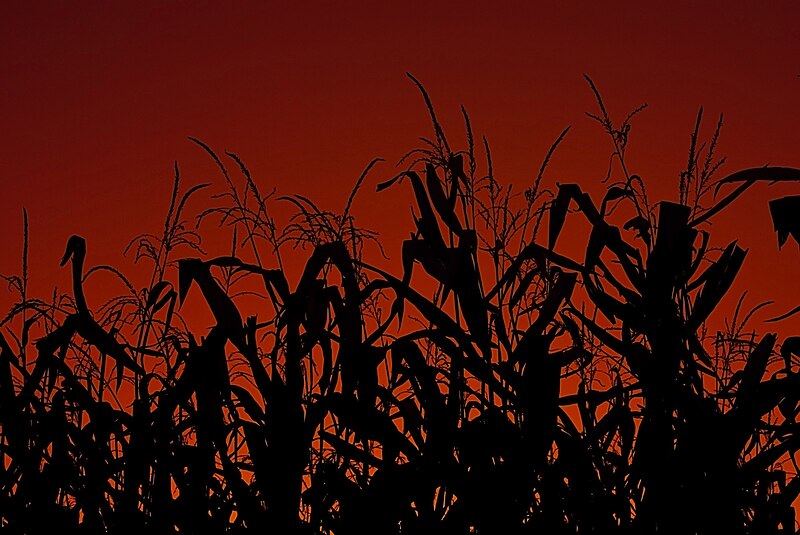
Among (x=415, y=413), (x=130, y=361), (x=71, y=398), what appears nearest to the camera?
(x=415, y=413)

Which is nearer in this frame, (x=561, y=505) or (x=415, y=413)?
(x=561, y=505)

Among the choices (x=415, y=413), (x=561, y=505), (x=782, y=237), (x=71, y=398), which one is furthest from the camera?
(x=71, y=398)

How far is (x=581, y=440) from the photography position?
1.97m

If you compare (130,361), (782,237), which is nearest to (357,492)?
(130,361)

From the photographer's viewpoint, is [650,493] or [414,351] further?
[414,351]

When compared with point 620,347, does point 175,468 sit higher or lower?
lower

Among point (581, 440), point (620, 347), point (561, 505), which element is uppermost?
point (620, 347)

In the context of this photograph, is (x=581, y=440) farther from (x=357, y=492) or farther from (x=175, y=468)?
(x=175, y=468)

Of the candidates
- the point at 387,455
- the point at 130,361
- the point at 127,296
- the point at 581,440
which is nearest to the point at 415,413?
the point at 387,455

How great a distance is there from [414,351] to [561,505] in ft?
1.38

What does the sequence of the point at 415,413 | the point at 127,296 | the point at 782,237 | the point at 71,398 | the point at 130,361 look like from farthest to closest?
the point at 127,296
the point at 71,398
the point at 130,361
the point at 415,413
the point at 782,237

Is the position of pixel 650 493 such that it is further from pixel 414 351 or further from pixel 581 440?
pixel 414 351

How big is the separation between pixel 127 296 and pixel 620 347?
137 cm

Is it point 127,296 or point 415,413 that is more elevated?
point 127,296
